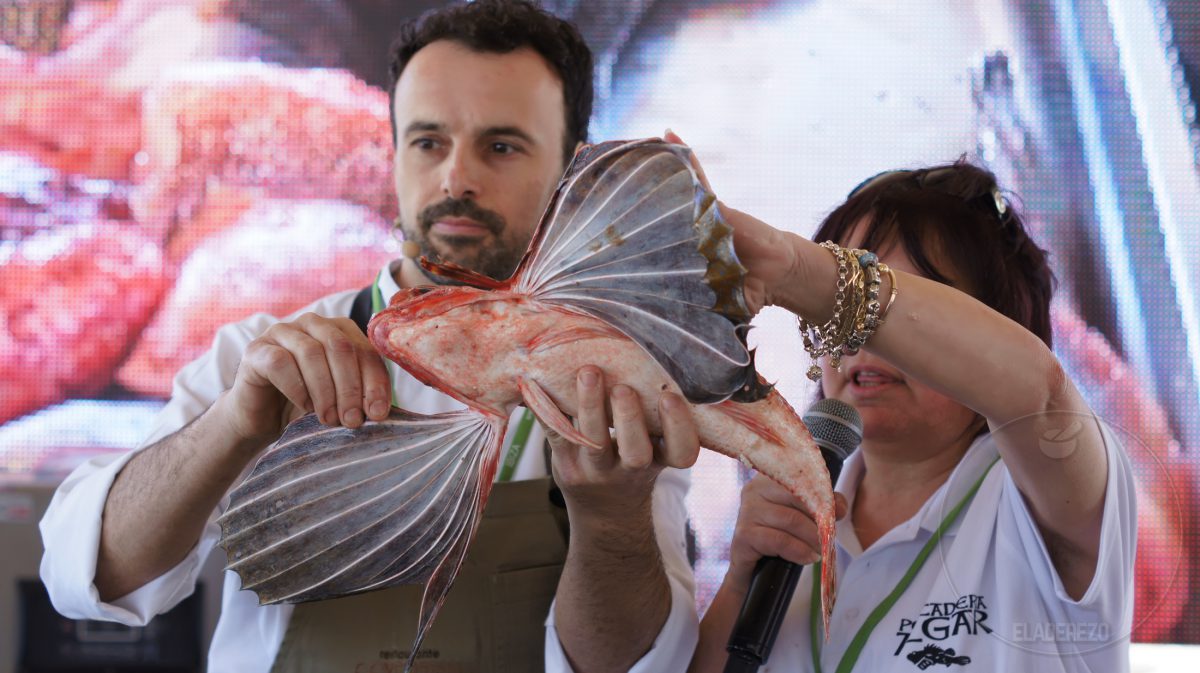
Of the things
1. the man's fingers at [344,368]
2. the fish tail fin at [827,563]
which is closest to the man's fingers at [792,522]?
the fish tail fin at [827,563]

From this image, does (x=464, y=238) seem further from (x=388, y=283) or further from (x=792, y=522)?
(x=792, y=522)

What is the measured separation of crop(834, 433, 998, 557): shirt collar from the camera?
111 centimetres

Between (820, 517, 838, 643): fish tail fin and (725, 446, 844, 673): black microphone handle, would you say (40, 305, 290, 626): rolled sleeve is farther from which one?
(820, 517, 838, 643): fish tail fin

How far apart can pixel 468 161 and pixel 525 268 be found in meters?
0.71

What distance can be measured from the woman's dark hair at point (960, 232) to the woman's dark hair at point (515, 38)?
0.57 m

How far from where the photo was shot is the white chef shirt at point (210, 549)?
4.12 feet

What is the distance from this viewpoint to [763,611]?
106 cm

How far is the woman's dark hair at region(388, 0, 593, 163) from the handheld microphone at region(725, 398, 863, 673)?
724 millimetres

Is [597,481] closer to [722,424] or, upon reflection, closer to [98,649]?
[722,424]

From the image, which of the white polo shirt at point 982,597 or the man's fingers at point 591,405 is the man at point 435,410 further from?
the white polo shirt at point 982,597

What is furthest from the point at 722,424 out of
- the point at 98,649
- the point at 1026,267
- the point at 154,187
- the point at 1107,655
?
the point at 154,187

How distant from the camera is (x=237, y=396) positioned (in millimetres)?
1059

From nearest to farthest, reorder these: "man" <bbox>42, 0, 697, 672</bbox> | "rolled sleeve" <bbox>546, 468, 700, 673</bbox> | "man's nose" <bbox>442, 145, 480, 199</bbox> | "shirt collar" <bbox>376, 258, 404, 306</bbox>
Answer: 1. "man" <bbox>42, 0, 697, 672</bbox>
2. "rolled sleeve" <bbox>546, 468, 700, 673</bbox>
3. "man's nose" <bbox>442, 145, 480, 199</bbox>
4. "shirt collar" <bbox>376, 258, 404, 306</bbox>

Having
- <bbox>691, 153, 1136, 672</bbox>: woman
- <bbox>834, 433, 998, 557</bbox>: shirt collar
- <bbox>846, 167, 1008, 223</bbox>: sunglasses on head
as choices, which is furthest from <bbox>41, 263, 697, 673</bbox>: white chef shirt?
<bbox>846, 167, 1008, 223</bbox>: sunglasses on head
